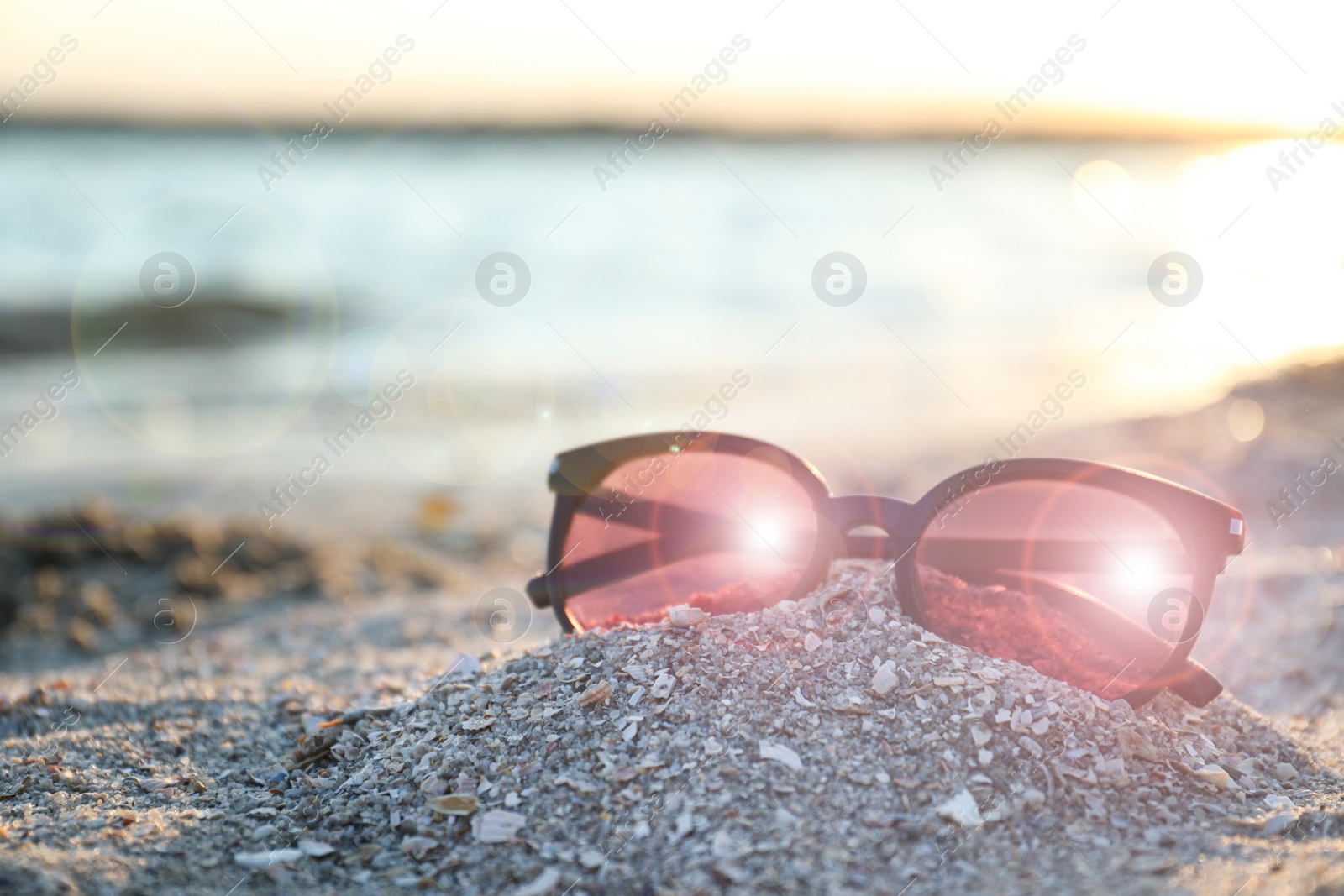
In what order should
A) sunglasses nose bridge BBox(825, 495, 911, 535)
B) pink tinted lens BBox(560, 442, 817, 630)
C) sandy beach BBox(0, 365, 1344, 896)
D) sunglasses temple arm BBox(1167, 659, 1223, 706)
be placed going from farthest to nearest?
pink tinted lens BBox(560, 442, 817, 630) → sunglasses nose bridge BBox(825, 495, 911, 535) → sunglasses temple arm BBox(1167, 659, 1223, 706) → sandy beach BBox(0, 365, 1344, 896)

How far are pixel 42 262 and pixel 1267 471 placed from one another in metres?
26.1

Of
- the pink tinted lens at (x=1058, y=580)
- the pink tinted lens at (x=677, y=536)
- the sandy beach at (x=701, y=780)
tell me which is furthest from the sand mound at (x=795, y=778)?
the pink tinted lens at (x=677, y=536)

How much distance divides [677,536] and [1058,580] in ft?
3.77

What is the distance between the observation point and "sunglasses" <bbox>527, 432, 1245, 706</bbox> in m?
2.18

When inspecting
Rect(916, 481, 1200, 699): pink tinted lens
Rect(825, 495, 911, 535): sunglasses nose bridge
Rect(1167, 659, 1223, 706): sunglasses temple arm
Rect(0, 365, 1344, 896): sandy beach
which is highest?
Rect(825, 495, 911, 535): sunglasses nose bridge

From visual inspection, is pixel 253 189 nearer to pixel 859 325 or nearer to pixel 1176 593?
pixel 859 325

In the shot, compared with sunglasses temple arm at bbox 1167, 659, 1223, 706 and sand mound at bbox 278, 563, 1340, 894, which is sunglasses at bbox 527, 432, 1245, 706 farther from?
sand mound at bbox 278, 563, 1340, 894

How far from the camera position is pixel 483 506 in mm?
7609

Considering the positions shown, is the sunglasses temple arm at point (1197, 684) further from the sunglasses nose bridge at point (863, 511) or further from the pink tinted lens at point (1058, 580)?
the sunglasses nose bridge at point (863, 511)

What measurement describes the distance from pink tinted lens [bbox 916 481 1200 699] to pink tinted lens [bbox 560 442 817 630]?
0.45 meters

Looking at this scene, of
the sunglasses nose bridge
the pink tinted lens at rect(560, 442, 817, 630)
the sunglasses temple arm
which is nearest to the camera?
the sunglasses temple arm

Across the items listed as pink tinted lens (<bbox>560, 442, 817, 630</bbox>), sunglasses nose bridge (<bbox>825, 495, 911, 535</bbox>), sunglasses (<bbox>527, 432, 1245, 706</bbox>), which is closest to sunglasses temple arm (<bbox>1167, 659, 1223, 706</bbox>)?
sunglasses (<bbox>527, 432, 1245, 706</bbox>)

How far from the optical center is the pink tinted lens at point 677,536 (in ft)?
8.36

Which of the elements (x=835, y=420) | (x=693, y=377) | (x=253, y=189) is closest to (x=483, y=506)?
(x=835, y=420)
